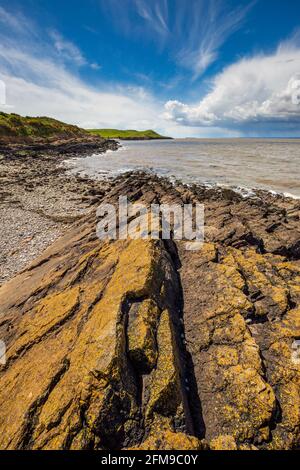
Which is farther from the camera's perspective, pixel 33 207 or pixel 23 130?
pixel 23 130

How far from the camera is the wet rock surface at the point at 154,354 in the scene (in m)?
4.68

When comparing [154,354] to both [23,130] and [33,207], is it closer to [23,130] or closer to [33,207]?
[33,207]

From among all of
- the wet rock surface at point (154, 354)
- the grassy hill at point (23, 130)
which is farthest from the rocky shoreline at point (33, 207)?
the grassy hill at point (23, 130)

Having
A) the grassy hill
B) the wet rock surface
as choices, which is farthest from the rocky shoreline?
the grassy hill

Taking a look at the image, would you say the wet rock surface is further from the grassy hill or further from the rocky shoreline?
the grassy hill

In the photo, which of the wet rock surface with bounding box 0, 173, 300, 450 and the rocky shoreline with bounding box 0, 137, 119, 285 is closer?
the wet rock surface with bounding box 0, 173, 300, 450

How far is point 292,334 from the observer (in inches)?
261

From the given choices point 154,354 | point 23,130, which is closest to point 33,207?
point 154,354

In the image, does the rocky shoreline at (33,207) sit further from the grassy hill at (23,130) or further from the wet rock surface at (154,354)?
the grassy hill at (23,130)

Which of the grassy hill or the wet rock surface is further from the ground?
the grassy hill

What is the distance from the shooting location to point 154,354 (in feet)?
18.4

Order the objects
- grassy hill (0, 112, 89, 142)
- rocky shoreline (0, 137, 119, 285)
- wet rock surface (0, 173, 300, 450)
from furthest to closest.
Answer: grassy hill (0, 112, 89, 142) < rocky shoreline (0, 137, 119, 285) < wet rock surface (0, 173, 300, 450)

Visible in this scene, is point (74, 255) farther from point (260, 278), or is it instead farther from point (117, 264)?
point (260, 278)

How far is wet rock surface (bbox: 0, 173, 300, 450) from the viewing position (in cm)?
468
